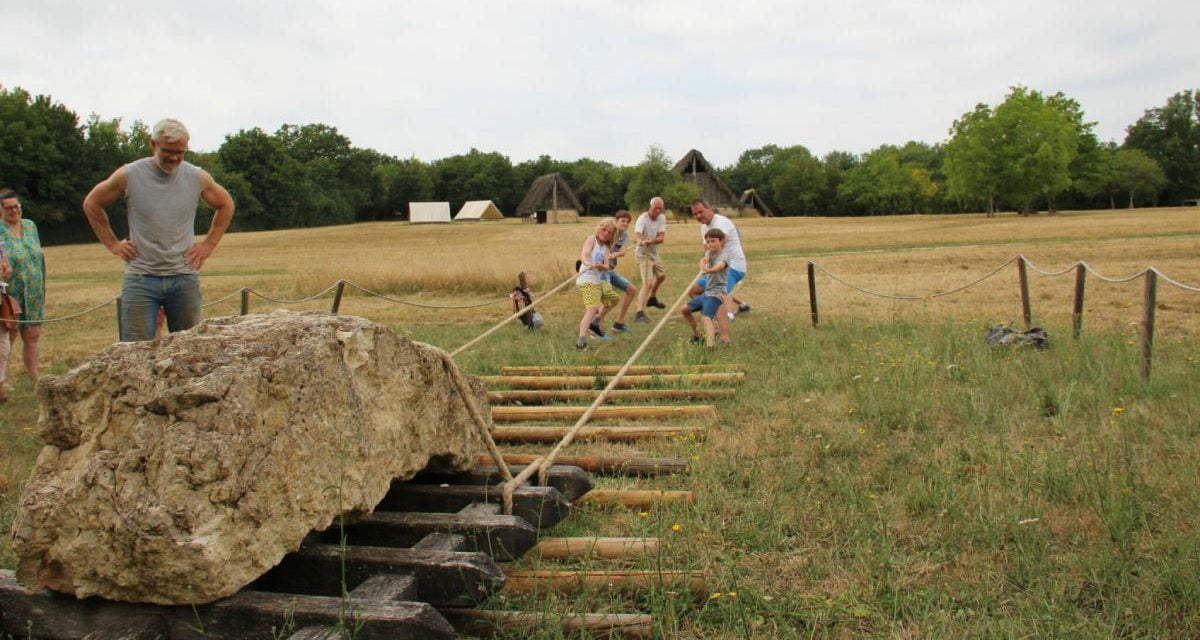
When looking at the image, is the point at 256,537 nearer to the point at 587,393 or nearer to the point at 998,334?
the point at 587,393

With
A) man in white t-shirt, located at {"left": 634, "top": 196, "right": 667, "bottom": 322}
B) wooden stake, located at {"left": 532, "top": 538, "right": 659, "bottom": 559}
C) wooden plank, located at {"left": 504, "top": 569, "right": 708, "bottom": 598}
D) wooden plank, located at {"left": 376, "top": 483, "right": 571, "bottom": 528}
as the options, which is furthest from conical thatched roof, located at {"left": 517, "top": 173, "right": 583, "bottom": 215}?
wooden plank, located at {"left": 504, "top": 569, "right": 708, "bottom": 598}

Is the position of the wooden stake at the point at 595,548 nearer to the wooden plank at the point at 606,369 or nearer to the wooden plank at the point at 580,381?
the wooden plank at the point at 580,381

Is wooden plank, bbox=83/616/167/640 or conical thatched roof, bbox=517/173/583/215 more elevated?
conical thatched roof, bbox=517/173/583/215

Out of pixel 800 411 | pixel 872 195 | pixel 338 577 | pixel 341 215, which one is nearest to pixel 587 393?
pixel 800 411

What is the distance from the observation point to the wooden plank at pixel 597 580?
3400mm

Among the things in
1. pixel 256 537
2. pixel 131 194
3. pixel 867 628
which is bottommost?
pixel 867 628

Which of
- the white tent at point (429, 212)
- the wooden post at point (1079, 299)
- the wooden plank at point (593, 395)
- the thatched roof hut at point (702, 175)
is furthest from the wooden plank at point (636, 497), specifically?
the white tent at point (429, 212)

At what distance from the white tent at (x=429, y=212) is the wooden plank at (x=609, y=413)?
76.0 metres

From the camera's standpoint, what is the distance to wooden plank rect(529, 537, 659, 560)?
3.74 metres

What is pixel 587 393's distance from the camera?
697cm

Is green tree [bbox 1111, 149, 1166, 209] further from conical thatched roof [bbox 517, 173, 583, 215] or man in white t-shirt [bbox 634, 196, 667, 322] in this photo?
man in white t-shirt [bbox 634, 196, 667, 322]

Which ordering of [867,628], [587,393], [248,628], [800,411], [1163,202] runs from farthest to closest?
[1163,202] < [587,393] < [800,411] < [867,628] < [248,628]

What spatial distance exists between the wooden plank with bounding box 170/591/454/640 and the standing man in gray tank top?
321cm

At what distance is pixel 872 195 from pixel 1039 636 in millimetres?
90179
